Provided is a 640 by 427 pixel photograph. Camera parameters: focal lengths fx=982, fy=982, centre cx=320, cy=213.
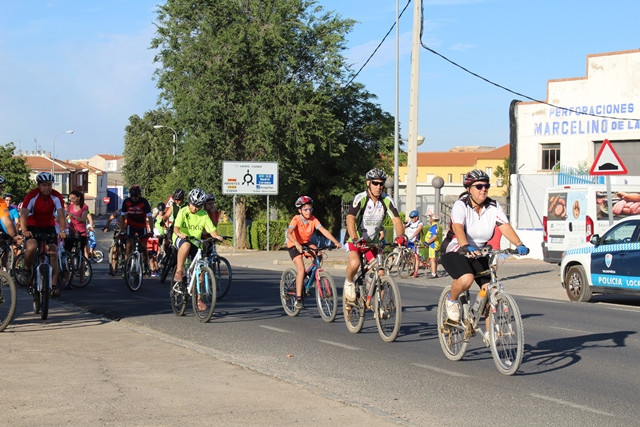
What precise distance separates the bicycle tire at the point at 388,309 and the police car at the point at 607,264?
6.72 metres

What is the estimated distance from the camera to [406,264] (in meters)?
24.6

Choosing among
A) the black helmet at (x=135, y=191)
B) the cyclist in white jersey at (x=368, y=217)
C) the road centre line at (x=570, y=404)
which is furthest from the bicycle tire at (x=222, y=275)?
the road centre line at (x=570, y=404)

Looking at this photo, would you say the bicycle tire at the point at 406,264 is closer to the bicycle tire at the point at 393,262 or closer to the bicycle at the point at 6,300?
the bicycle tire at the point at 393,262

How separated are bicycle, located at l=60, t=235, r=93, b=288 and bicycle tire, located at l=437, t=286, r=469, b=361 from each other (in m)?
10.2

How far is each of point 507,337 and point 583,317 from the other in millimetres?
6348

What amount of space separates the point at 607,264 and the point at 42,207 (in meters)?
9.44

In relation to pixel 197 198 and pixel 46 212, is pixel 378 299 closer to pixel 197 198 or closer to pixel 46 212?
pixel 197 198

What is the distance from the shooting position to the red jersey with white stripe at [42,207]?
12617 millimetres

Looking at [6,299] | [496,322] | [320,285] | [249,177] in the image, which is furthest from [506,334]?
[249,177]

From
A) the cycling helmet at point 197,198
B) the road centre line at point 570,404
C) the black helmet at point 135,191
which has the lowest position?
the road centre line at point 570,404

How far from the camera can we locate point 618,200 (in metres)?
26.3

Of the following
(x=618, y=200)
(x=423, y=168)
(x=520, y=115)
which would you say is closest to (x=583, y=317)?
(x=618, y=200)

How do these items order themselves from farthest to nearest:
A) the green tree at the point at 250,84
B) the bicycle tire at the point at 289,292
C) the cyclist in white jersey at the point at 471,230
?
the green tree at the point at 250,84 → the bicycle tire at the point at 289,292 → the cyclist in white jersey at the point at 471,230

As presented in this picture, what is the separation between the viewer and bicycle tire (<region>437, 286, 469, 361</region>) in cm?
925
